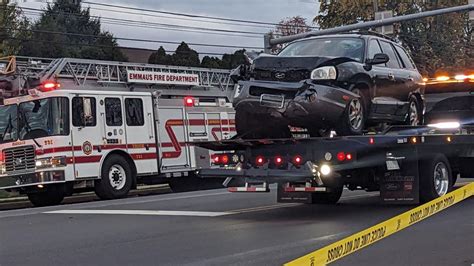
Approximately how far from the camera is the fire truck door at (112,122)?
16641mm

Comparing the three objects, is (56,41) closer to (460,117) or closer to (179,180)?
(179,180)

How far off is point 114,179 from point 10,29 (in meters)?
27.4

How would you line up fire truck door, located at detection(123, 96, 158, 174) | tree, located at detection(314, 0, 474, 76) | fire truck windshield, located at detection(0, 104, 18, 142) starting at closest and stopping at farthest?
fire truck windshield, located at detection(0, 104, 18, 142), fire truck door, located at detection(123, 96, 158, 174), tree, located at detection(314, 0, 474, 76)

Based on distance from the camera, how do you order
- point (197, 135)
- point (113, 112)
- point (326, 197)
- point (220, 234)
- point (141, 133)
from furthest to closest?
point (197, 135) < point (141, 133) < point (113, 112) < point (326, 197) < point (220, 234)

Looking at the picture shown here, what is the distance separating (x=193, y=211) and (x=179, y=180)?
7582 millimetres

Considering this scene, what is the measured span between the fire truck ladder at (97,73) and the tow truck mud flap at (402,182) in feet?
31.4

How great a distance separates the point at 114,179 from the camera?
655 inches

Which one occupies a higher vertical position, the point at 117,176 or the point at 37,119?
the point at 37,119

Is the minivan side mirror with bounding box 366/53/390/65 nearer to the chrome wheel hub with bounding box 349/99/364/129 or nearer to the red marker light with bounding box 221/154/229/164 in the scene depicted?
the chrome wheel hub with bounding box 349/99/364/129

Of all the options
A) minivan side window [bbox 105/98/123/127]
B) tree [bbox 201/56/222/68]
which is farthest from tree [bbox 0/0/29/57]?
minivan side window [bbox 105/98/123/127]

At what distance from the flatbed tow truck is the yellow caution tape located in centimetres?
228

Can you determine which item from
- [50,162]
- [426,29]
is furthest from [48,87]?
[426,29]

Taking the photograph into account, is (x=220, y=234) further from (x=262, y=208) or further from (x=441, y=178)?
(x=441, y=178)

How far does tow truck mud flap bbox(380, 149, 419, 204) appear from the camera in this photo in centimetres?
1047
